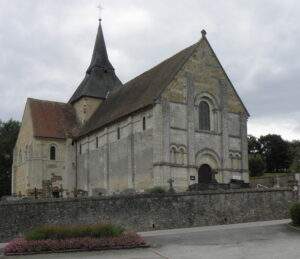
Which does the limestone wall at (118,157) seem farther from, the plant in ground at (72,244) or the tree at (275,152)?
the tree at (275,152)

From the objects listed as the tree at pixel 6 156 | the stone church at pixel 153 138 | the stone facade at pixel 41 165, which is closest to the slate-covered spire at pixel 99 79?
the stone church at pixel 153 138

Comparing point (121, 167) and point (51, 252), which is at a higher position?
point (121, 167)

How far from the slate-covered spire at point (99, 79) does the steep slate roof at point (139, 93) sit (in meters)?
3.37

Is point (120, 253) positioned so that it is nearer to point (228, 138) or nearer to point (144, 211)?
point (144, 211)

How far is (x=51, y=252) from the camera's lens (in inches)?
838

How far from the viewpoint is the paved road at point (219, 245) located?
19422mm

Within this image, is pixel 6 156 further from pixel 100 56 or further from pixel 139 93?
pixel 139 93

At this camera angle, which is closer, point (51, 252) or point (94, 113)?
point (51, 252)

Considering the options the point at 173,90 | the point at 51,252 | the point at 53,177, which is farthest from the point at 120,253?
the point at 53,177

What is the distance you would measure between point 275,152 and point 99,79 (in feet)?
119

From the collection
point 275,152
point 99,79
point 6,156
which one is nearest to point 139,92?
point 99,79

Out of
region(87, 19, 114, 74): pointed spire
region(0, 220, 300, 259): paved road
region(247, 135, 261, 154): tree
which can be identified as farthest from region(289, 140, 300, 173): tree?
region(0, 220, 300, 259): paved road

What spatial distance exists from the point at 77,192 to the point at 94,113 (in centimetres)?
884

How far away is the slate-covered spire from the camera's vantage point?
183ft
